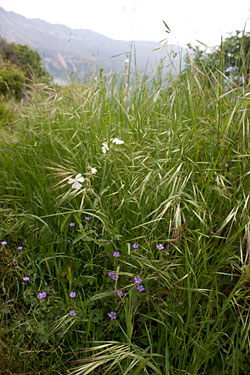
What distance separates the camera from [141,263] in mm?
1141

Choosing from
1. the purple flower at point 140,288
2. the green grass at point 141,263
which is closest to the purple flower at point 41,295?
the green grass at point 141,263

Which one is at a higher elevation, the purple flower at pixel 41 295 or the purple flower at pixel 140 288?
the purple flower at pixel 140 288

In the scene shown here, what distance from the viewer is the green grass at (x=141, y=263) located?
1.08 metres

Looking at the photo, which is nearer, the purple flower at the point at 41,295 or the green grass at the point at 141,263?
the green grass at the point at 141,263

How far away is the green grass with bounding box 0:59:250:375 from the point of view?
108cm

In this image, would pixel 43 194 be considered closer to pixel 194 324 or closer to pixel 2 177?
pixel 2 177

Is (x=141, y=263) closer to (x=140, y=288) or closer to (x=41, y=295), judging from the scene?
(x=140, y=288)

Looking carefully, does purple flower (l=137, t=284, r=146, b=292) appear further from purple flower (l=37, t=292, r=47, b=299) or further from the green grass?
purple flower (l=37, t=292, r=47, b=299)

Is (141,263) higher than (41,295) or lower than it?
higher

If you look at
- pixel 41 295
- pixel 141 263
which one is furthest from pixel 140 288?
pixel 41 295

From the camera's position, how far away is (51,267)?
1438mm

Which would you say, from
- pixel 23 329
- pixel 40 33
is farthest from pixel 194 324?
pixel 40 33

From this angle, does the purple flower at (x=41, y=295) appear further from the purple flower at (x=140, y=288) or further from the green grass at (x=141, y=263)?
the purple flower at (x=140, y=288)

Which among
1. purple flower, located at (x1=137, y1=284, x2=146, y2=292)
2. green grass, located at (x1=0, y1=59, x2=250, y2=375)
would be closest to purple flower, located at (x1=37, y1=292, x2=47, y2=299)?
green grass, located at (x1=0, y1=59, x2=250, y2=375)
